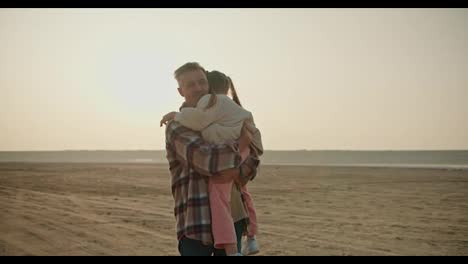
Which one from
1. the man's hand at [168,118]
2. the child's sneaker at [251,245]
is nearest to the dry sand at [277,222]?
the child's sneaker at [251,245]

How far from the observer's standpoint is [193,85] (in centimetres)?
272

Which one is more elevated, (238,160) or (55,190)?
(238,160)

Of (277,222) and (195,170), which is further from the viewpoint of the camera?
(277,222)

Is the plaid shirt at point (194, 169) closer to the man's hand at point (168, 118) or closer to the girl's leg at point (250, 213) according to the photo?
the man's hand at point (168, 118)

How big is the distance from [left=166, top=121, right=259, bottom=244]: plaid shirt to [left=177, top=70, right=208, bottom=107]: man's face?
187 millimetres

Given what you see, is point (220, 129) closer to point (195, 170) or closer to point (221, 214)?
point (195, 170)

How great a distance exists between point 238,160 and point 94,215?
25.2 ft

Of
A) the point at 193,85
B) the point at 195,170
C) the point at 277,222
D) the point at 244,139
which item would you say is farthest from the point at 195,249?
the point at 277,222

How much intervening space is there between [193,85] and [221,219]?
0.73 metres

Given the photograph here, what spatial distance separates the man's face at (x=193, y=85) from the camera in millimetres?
2713

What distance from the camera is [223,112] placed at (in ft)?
8.73

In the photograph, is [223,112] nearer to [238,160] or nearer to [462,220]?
[238,160]

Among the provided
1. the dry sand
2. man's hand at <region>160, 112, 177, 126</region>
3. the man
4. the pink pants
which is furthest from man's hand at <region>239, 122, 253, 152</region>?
the dry sand
